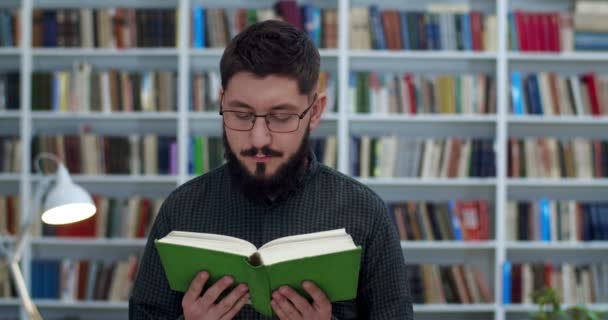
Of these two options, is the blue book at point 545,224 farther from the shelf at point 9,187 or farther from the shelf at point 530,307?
the shelf at point 9,187

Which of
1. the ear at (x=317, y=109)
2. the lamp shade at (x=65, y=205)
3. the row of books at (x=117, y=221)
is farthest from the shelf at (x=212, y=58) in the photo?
the ear at (x=317, y=109)

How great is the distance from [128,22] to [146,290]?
11.1 feet

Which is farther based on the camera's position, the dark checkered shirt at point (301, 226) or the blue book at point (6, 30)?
the blue book at point (6, 30)

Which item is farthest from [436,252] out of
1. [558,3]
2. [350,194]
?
[350,194]

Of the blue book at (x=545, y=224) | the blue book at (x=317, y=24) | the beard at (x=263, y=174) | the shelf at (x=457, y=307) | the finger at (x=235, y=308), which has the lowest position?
the shelf at (x=457, y=307)

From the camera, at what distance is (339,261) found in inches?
52.5

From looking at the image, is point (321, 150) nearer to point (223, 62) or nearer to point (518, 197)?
point (518, 197)

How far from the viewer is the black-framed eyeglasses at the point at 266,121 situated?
4.74ft

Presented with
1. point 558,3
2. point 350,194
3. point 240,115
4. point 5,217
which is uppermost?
point 558,3

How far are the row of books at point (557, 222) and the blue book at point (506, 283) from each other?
0.56ft

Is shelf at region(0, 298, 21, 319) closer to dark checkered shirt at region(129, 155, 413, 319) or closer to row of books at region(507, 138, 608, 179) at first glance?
row of books at region(507, 138, 608, 179)

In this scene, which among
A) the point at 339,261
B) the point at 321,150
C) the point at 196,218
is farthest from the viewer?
the point at 321,150

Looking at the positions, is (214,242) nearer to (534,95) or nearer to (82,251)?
(534,95)

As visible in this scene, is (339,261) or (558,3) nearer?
(339,261)
